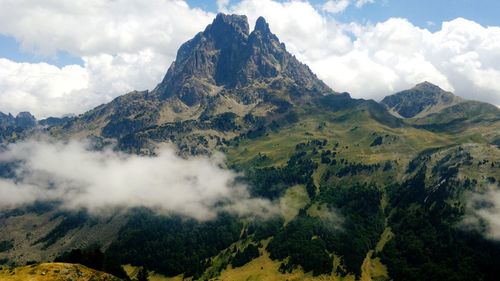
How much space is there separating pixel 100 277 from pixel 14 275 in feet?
112

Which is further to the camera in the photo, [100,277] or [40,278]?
[100,277]

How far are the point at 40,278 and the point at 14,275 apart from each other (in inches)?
560

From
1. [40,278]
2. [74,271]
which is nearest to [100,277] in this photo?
[74,271]

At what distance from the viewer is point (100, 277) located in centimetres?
19912

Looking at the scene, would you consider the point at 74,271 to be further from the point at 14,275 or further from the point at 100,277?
the point at 14,275

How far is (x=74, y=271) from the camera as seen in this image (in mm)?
193000

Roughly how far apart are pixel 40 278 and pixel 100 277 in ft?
79.0

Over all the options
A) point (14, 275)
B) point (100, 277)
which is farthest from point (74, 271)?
point (14, 275)

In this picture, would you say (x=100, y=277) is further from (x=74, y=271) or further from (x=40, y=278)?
(x=40, y=278)

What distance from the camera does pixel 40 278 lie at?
18588cm

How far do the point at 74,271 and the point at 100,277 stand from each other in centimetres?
1160

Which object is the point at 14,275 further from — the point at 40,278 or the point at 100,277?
the point at 100,277
